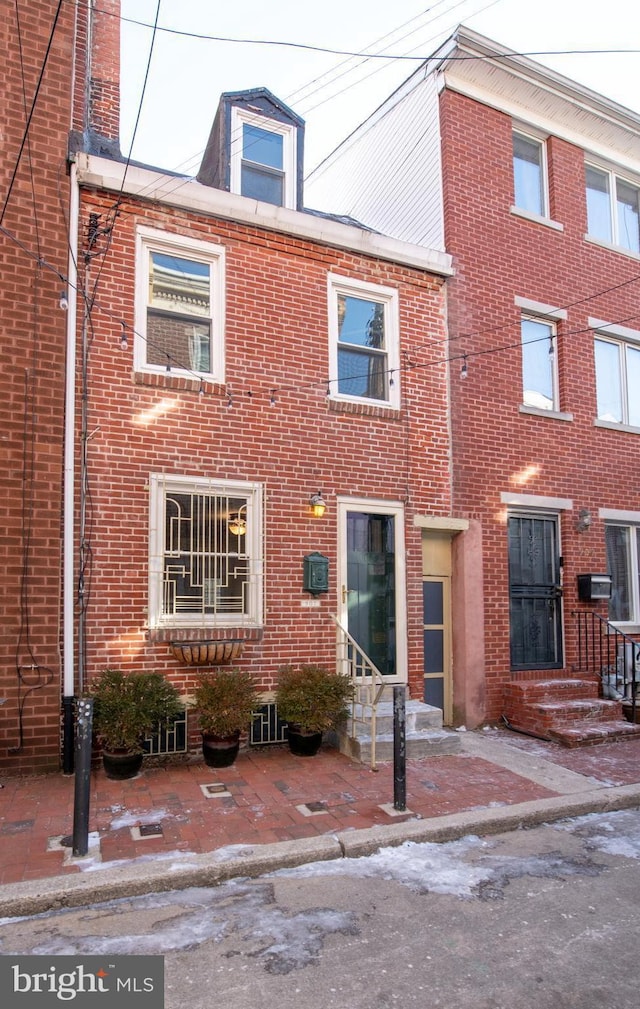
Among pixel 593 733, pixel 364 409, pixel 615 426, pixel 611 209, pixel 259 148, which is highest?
pixel 611 209

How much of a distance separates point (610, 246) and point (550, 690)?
7096 mm

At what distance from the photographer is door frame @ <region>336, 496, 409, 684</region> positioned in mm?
7965

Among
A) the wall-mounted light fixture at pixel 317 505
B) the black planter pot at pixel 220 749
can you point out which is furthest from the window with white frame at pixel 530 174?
the black planter pot at pixel 220 749

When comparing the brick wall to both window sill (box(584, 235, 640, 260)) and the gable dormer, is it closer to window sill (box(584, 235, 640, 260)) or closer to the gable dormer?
window sill (box(584, 235, 640, 260))

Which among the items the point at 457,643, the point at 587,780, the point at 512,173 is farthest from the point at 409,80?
the point at 587,780

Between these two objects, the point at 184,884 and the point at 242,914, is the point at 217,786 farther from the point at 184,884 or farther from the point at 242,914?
the point at 242,914

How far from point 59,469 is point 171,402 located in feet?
4.53

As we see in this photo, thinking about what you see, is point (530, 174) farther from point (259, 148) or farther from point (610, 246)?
point (259, 148)

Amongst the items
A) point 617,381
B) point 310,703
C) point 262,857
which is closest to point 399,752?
point 262,857

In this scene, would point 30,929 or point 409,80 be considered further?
point 409,80

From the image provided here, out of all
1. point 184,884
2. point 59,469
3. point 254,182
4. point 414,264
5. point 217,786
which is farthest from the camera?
point 414,264

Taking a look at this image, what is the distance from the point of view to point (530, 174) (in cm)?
1057


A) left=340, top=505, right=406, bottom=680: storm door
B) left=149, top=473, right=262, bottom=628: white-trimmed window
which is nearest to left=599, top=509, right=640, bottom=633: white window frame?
left=340, top=505, right=406, bottom=680: storm door

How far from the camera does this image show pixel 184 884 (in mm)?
4262
